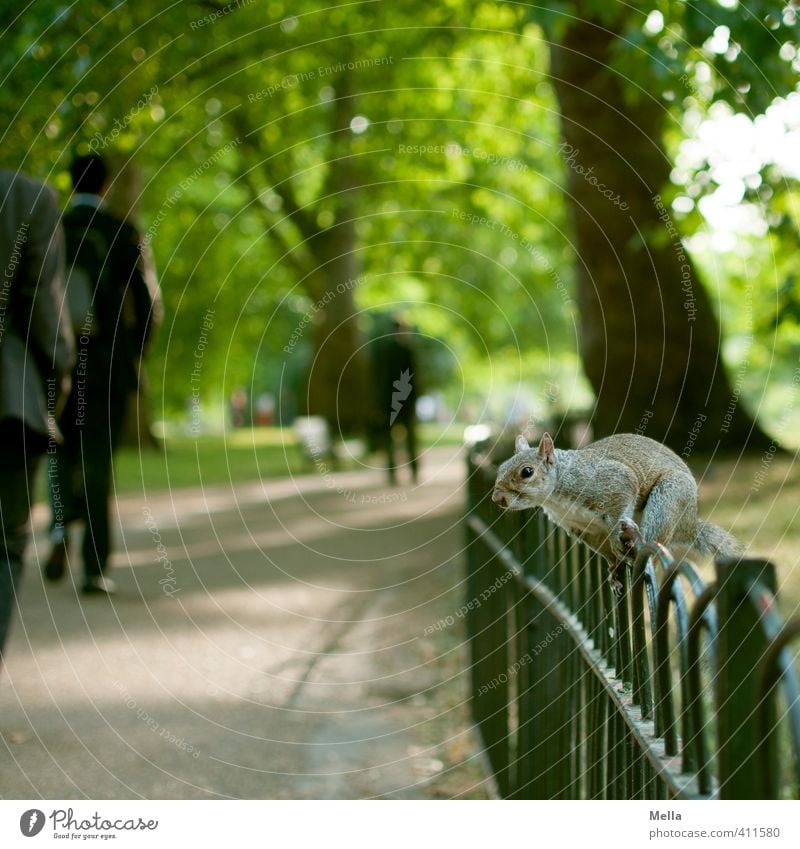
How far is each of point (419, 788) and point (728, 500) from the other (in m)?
2.48

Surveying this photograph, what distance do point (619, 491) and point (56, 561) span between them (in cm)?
611

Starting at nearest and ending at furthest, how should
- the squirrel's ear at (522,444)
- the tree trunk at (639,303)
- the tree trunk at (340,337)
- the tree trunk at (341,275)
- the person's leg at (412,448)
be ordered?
1. the squirrel's ear at (522,444)
2. the person's leg at (412,448)
3. the tree trunk at (639,303)
4. the tree trunk at (341,275)
5. the tree trunk at (340,337)

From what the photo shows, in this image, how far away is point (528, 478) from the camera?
1.24 m

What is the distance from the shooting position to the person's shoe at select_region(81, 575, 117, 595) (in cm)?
656

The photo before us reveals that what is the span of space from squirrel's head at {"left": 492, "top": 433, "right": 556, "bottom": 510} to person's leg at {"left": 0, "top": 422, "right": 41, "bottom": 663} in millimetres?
2415

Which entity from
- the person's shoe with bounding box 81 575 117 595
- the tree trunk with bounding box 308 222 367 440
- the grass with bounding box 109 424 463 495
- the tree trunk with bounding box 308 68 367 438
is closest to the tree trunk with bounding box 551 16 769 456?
the person's shoe with bounding box 81 575 117 595

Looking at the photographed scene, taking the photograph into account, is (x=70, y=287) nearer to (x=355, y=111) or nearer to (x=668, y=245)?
(x=668, y=245)

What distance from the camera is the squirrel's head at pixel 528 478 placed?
122 centimetres

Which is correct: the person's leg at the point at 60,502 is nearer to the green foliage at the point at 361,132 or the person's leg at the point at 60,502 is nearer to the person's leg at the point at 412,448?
the green foliage at the point at 361,132

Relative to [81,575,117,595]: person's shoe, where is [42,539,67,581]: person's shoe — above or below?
above

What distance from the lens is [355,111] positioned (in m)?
19.9

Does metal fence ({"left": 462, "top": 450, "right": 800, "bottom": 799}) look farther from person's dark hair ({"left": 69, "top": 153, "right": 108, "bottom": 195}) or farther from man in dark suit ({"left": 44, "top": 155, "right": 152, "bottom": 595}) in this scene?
person's dark hair ({"left": 69, "top": 153, "right": 108, "bottom": 195})

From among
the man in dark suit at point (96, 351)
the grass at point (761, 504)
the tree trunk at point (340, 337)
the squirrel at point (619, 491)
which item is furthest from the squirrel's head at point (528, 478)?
the tree trunk at point (340, 337)

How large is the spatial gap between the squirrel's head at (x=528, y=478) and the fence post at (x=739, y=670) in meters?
0.21
